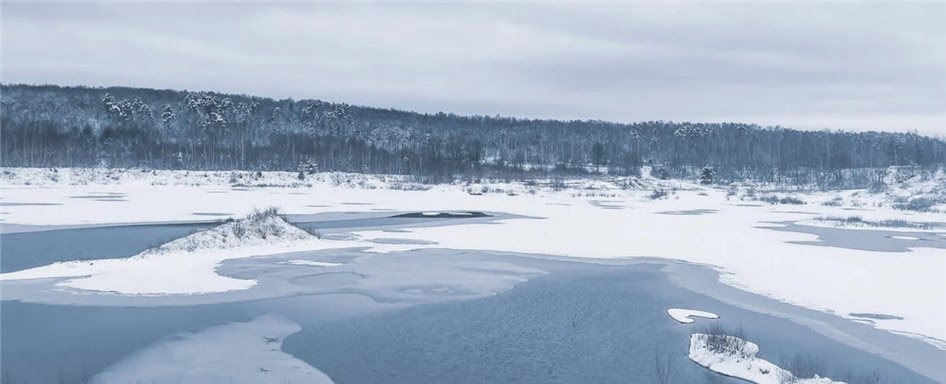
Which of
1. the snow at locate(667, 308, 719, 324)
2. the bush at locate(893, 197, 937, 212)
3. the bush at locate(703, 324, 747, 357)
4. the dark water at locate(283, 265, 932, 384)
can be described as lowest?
the dark water at locate(283, 265, 932, 384)

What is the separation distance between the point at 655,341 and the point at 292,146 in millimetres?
93385

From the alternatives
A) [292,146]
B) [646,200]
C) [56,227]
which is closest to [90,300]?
[56,227]

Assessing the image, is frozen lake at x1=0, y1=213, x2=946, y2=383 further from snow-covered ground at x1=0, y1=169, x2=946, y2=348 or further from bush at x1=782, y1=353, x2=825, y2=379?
snow-covered ground at x1=0, y1=169, x2=946, y2=348

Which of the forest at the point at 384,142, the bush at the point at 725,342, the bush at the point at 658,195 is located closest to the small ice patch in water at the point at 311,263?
the bush at the point at 725,342

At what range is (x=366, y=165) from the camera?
8888 cm

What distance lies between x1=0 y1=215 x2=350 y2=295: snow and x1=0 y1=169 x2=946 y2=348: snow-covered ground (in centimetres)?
9

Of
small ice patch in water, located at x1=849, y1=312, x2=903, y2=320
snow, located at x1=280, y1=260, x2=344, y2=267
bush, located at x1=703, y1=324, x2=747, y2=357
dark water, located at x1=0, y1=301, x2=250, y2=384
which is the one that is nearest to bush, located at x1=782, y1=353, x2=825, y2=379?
bush, located at x1=703, y1=324, x2=747, y2=357

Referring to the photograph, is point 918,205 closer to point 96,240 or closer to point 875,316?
point 875,316

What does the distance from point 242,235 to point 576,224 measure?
14561mm

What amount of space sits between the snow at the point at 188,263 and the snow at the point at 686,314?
28.7 ft

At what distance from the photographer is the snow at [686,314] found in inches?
511

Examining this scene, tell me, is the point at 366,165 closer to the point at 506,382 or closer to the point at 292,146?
the point at 292,146

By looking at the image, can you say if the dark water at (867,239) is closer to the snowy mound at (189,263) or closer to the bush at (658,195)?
the snowy mound at (189,263)

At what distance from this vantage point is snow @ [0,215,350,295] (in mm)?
15367
